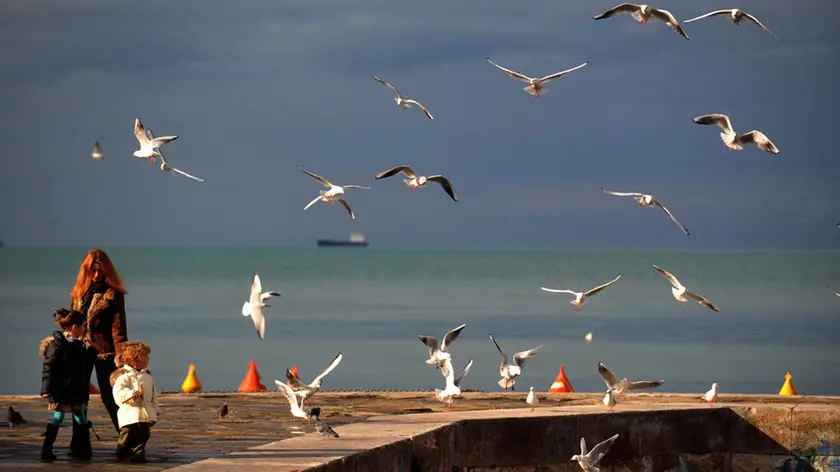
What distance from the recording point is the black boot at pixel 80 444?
13555 mm

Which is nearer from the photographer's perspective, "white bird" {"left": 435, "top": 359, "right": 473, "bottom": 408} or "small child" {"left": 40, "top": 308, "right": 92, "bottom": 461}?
"small child" {"left": 40, "top": 308, "right": 92, "bottom": 461}

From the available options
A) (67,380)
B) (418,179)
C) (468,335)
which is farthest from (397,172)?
(468,335)

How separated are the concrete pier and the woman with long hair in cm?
85

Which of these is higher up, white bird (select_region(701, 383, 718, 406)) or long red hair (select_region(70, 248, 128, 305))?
long red hair (select_region(70, 248, 128, 305))

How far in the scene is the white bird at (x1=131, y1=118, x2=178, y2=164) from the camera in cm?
1903

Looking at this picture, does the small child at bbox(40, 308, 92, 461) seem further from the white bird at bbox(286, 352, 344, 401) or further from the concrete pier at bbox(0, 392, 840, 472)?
the white bird at bbox(286, 352, 344, 401)

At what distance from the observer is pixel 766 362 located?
166 ft

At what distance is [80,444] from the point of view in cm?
1366

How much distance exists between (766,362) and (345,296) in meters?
45.7

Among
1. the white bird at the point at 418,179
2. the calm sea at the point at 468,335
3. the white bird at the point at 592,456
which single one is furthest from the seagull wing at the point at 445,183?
the calm sea at the point at 468,335

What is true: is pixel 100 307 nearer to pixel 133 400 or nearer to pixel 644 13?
pixel 133 400

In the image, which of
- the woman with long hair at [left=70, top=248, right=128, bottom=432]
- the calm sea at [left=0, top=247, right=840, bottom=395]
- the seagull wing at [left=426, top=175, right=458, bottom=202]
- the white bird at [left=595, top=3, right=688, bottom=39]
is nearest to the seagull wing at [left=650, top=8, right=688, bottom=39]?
the white bird at [left=595, top=3, right=688, bottom=39]

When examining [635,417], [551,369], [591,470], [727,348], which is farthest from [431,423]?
[727,348]

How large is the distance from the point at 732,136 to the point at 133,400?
29.3 feet
